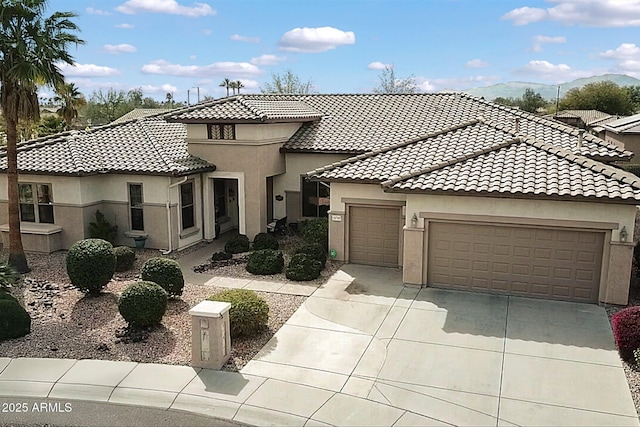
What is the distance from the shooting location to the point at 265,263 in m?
17.0

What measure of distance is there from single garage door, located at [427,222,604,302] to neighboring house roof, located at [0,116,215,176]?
9143 mm

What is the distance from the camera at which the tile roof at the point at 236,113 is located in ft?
65.4

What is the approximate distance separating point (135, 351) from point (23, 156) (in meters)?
11.7

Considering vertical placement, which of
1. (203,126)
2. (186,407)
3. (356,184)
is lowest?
(186,407)

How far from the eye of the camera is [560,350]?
11391 mm

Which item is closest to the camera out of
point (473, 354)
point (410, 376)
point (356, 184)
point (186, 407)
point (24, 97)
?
point (186, 407)

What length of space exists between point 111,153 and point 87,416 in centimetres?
1328

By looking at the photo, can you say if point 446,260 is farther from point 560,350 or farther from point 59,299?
point 59,299

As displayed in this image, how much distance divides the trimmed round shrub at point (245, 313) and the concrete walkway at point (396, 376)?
0.53 metres

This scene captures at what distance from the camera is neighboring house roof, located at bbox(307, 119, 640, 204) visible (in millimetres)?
13891

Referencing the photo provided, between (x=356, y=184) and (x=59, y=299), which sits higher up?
(x=356, y=184)

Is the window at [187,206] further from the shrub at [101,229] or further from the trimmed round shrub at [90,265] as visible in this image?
the trimmed round shrub at [90,265]

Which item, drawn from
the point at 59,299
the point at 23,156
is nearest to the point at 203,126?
the point at 23,156

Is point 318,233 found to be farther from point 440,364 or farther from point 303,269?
point 440,364
